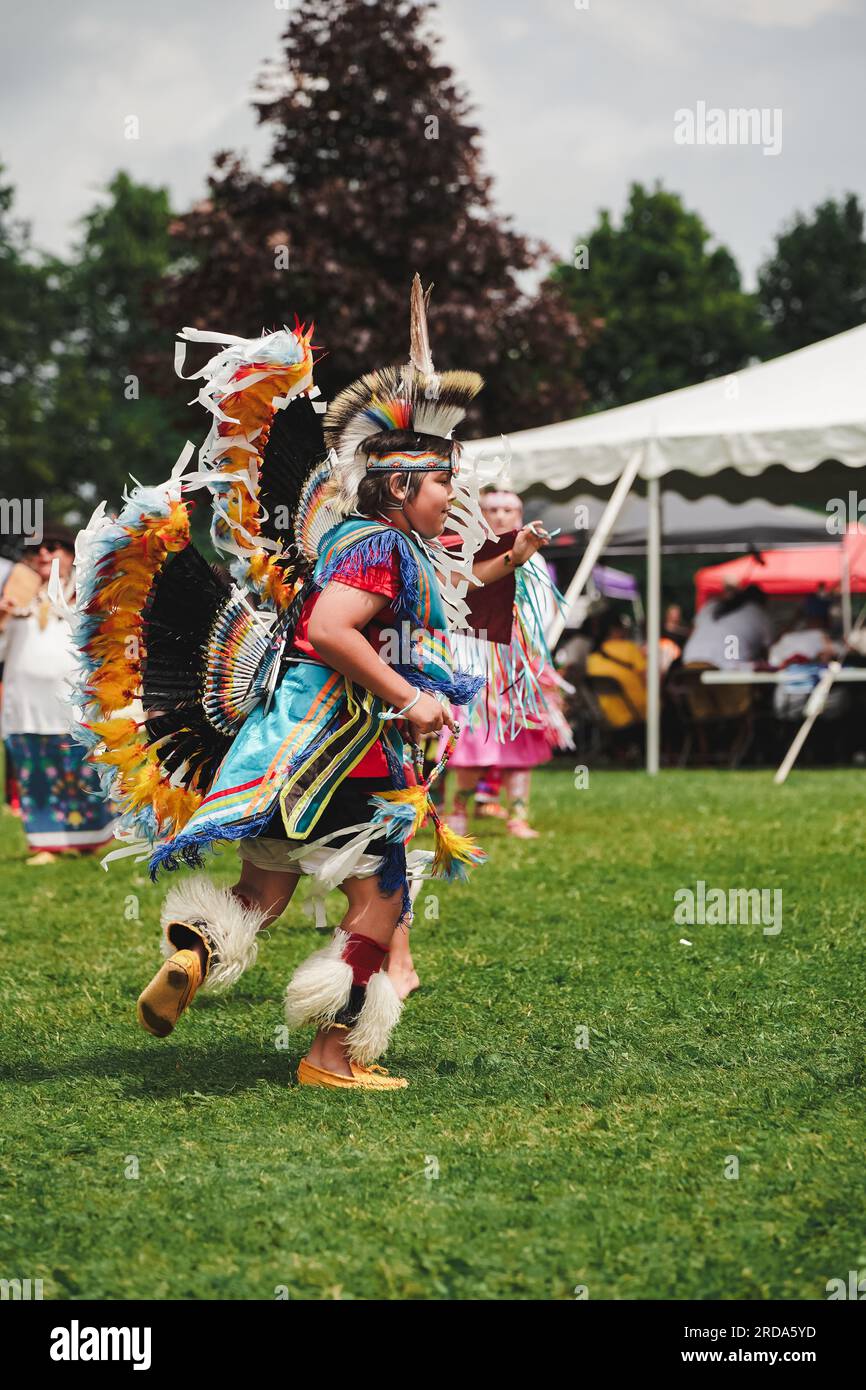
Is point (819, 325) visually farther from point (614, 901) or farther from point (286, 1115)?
point (286, 1115)

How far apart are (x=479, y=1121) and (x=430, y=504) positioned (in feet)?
5.00

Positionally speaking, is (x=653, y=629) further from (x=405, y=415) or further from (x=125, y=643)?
(x=405, y=415)

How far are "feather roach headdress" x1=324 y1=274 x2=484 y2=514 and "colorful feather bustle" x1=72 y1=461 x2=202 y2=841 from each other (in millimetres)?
496

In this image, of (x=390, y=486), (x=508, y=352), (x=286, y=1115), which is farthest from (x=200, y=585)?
(x=508, y=352)

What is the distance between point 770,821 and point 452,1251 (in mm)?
7427

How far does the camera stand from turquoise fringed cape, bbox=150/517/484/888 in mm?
4102

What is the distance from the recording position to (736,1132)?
12.4 ft

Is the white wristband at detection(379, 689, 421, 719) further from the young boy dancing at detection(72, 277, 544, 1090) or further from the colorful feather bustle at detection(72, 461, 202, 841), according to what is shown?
the colorful feather bustle at detection(72, 461, 202, 841)

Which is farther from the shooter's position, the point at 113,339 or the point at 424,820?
the point at 113,339

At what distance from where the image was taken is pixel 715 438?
13438 millimetres

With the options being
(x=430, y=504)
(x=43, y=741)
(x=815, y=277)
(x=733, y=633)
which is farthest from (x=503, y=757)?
(x=815, y=277)

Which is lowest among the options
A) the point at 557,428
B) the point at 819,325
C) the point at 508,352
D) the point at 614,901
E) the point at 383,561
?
the point at 614,901

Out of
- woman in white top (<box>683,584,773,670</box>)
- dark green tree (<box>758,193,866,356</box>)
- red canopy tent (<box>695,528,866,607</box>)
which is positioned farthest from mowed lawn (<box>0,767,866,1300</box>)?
dark green tree (<box>758,193,866,356</box>)

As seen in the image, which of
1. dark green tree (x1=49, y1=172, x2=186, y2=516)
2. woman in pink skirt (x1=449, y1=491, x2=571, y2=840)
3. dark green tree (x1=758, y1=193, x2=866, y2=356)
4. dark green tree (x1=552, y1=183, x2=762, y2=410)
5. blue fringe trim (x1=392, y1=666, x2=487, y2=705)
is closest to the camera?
blue fringe trim (x1=392, y1=666, x2=487, y2=705)
